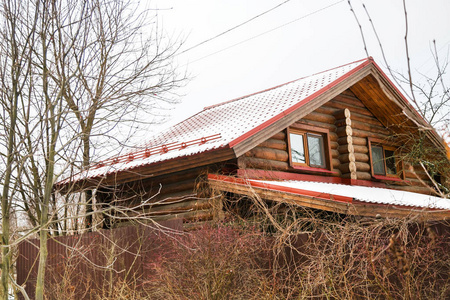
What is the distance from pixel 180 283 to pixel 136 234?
2743 millimetres

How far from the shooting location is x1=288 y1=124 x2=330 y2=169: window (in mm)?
13102

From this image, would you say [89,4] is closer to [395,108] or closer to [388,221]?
[388,221]

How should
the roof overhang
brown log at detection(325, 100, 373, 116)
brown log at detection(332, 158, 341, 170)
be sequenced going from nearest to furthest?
the roof overhang < brown log at detection(332, 158, 341, 170) < brown log at detection(325, 100, 373, 116)

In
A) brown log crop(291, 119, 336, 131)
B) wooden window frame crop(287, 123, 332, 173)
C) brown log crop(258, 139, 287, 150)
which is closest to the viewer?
brown log crop(258, 139, 287, 150)

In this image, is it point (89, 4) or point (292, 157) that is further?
point (292, 157)

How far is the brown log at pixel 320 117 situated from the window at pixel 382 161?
1762mm

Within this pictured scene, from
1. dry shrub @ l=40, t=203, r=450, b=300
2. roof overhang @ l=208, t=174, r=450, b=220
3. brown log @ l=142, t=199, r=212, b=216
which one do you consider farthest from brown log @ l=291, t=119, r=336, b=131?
dry shrub @ l=40, t=203, r=450, b=300

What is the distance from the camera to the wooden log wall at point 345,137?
1245 centimetres

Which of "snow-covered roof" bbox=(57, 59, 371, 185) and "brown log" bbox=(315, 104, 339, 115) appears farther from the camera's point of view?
"brown log" bbox=(315, 104, 339, 115)

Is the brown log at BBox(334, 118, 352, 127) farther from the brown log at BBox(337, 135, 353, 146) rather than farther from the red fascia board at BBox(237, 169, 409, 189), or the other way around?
the red fascia board at BBox(237, 169, 409, 189)

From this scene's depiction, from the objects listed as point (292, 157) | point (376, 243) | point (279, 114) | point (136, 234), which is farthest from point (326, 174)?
point (376, 243)

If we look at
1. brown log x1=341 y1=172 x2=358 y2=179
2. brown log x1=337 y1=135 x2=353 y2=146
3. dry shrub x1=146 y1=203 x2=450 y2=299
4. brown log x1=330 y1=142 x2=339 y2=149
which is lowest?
dry shrub x1=146 y1=203 x2=450 y2=299

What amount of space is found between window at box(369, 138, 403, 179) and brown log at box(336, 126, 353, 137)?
1.25 m

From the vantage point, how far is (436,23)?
16.0ft
